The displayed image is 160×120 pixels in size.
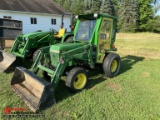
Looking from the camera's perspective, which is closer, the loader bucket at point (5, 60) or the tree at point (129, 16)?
the loader bucket at point (5, 60)

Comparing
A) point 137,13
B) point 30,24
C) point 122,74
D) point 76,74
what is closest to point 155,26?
point 137,13

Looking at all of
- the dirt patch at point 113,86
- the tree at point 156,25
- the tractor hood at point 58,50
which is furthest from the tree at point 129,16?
the tractor hood at point 58,50

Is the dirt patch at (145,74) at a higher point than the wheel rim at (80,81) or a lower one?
lower

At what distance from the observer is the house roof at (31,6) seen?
18016 mm

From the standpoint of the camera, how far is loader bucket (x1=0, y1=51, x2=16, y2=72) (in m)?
5.90

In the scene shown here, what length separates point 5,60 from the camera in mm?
6137

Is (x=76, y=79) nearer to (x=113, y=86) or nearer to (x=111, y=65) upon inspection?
(x=113, y=86)

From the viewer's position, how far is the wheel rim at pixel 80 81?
14.8ft

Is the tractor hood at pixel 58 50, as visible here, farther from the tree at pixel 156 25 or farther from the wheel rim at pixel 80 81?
the tree at pixel 156 25

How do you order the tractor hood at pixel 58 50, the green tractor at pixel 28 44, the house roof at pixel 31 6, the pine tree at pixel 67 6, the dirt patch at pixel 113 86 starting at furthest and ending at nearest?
1. the pine tree at pixel 67 6
2. the house roof at pixel 31 6
3. the green tractor at pixel 28 44
4. the dirt patch at pixel 113 86
5. the tractor hood at pixel 58 50

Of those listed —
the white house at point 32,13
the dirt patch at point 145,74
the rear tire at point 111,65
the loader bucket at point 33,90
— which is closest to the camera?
the loader bucket at point 33,90

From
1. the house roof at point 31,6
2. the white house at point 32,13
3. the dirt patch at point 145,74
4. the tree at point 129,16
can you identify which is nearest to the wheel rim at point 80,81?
the dirt patch at point 145,74

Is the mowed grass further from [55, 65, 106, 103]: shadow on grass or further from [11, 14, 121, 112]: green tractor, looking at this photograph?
[11, 14, 121, 112]: green tractor

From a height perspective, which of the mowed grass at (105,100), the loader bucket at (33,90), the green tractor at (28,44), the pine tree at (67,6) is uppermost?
the pine tree at (67,6)
